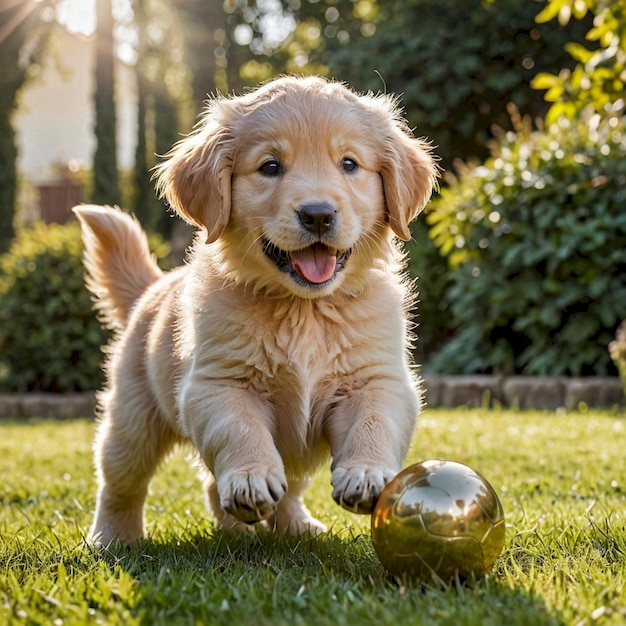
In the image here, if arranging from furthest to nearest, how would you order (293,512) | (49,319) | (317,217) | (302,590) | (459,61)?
(459,61) < (49,319) < (293,512) < (317,217) < (302,590)

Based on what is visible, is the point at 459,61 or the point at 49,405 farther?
the point at 459,61

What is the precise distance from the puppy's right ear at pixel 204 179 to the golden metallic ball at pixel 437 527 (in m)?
1.18

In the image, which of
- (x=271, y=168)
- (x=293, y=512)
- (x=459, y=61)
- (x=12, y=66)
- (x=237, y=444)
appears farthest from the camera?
(x=12, y=66)

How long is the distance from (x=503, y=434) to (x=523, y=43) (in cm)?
832

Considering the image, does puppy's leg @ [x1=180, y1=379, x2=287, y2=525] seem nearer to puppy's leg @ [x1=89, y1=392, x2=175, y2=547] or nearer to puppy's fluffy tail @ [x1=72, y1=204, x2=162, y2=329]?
puppy's leg @ [x1=89, y1=392, x2=175, y2=547]

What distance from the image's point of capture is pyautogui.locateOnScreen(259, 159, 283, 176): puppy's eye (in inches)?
122

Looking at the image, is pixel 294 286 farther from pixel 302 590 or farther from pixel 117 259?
pixel 117 259

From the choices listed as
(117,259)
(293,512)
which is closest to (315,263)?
(293,512)

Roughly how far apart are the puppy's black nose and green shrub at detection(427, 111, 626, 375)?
521 centimetres

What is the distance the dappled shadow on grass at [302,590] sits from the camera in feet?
6.72

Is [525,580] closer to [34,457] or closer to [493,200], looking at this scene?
[34,457]

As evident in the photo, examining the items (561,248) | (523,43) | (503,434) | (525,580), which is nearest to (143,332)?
(525,580)

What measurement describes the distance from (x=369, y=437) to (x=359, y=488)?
0.77ft

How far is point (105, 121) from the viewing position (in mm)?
16203
